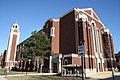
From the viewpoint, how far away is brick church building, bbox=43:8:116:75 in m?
34.9

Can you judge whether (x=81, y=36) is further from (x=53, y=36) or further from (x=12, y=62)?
(x=12, y=62)

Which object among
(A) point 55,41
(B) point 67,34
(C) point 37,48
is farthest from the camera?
(A) point 55,41

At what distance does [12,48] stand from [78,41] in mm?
43803

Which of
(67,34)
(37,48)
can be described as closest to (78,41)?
(67,34)

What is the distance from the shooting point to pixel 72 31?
39406 millimetres

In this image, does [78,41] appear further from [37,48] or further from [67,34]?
[37,48]

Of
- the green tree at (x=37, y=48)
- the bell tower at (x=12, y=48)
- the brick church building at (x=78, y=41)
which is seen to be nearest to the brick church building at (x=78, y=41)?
the brick church building at (x=78, y=41)

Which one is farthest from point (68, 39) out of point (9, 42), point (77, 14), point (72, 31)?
point (9, 42)

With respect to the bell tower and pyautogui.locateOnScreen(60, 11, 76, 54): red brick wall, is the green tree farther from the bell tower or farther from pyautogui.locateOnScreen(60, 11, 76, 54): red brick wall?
the bell tower

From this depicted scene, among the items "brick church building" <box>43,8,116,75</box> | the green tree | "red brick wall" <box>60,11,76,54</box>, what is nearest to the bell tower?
"brick church building" <box>43,8,116,75</box>

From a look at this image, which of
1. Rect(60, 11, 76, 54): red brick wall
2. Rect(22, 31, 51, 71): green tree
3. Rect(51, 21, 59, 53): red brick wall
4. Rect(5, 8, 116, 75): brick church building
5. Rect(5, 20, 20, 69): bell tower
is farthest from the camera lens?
Rect(5, 20, 20, 69): bell tower

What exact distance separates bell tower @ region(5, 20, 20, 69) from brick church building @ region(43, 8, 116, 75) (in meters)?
29.8

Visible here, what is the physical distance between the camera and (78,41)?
37.0m

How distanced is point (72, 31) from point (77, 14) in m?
5.35
